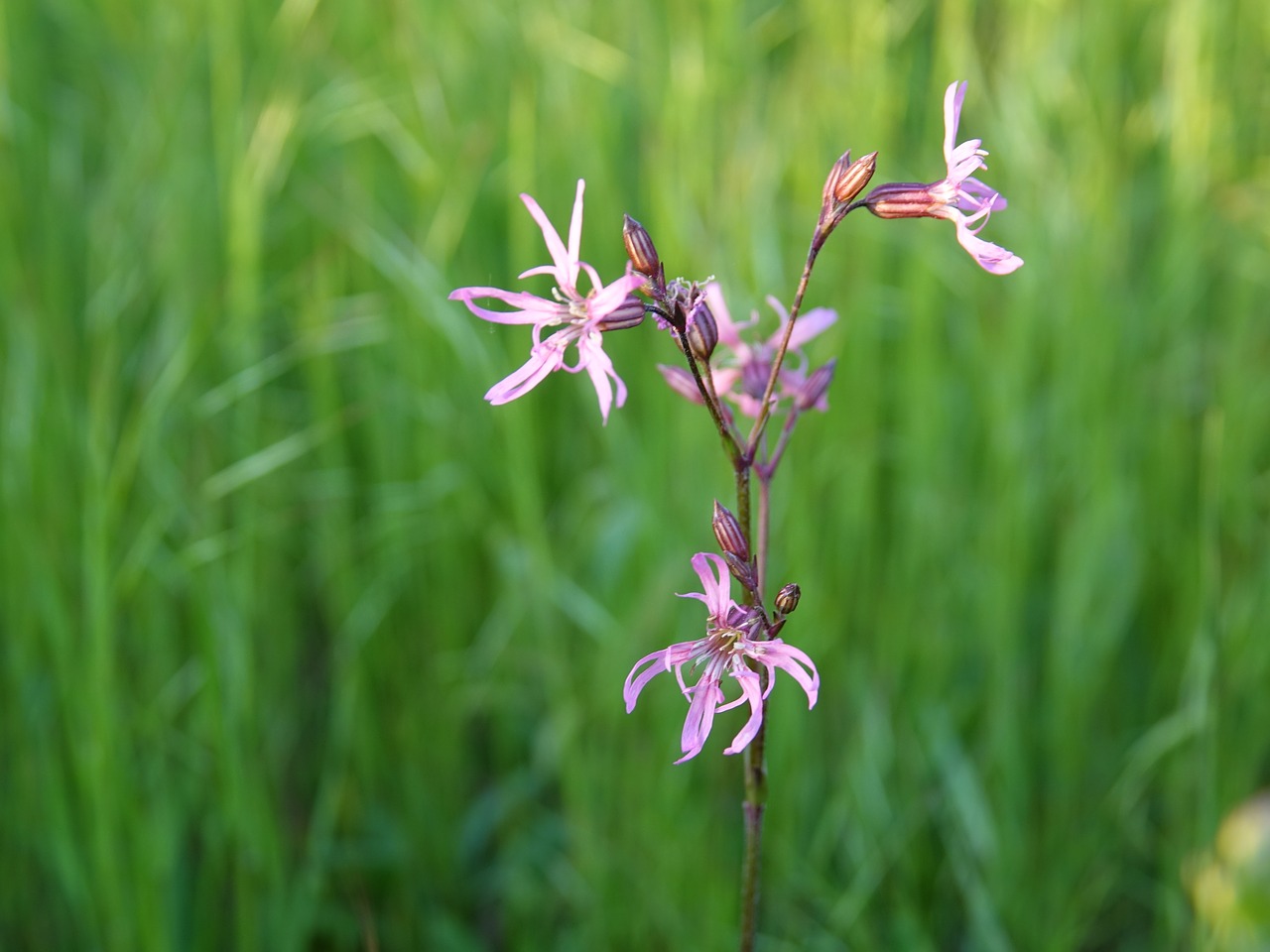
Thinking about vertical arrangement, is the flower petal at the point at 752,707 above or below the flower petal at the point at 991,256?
below

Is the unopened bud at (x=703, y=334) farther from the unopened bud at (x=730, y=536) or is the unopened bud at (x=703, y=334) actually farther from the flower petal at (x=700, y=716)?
the flower petal at (x=700, y=716)

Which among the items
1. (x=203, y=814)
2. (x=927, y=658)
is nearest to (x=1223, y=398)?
(x=927, y=658)

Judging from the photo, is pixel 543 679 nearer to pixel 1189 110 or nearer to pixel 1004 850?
pixel 1004 850

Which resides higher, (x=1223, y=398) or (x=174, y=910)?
(x=1223, y=398)

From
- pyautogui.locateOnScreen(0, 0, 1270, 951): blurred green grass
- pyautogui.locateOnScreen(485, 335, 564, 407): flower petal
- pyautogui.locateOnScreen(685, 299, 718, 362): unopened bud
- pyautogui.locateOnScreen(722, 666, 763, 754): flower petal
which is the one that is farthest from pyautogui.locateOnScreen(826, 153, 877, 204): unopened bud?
pyautogui.locateOnScreen(0, 0, 1270, 951): blurred green grass

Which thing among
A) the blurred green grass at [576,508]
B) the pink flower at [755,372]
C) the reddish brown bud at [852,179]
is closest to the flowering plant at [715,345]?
the reddish brown bud at [852,179]

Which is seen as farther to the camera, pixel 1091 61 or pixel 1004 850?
pixel 1091 61
